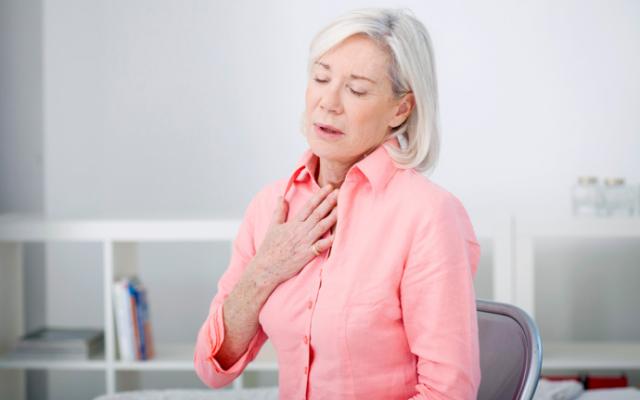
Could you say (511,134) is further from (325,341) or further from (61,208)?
(325,341)

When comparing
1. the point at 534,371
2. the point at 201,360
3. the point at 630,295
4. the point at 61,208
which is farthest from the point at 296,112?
the point at 534,371

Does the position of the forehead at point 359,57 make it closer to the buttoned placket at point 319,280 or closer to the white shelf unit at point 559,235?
the buttoned placket at point 319,280

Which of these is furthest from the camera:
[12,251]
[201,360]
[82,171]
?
[82,171]

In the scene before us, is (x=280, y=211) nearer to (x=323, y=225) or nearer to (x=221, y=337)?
(x=323, y=225)

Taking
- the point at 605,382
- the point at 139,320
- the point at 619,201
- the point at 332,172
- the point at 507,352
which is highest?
the point at 332,172

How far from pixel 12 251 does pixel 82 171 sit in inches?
17.1

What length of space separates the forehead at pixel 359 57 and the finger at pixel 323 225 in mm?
265

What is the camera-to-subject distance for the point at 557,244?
336 cm

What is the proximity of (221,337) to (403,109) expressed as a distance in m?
0.56

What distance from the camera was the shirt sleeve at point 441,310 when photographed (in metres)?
1.36

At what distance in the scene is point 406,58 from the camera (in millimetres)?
1483

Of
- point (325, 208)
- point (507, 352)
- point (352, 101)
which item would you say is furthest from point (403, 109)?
point (507, 352)

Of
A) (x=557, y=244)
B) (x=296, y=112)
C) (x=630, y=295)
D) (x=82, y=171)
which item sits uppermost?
(x=296, y=112)

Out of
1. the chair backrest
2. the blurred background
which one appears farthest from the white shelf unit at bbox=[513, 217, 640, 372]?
the chair backrest
